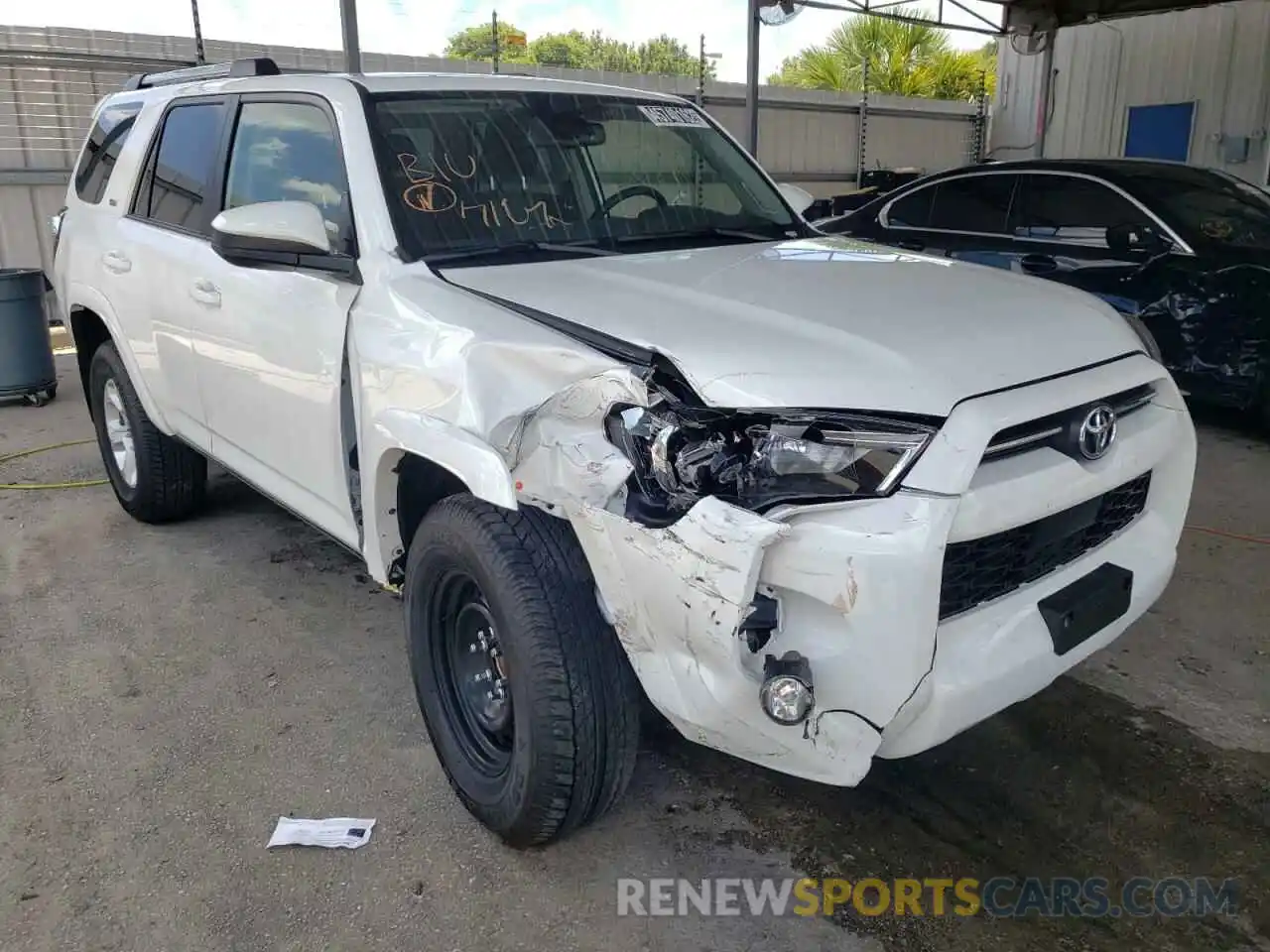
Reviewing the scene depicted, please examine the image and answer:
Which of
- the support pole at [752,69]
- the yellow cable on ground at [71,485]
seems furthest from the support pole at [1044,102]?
the yellow cable on ground at [71,485]

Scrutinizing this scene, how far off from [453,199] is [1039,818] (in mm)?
2342

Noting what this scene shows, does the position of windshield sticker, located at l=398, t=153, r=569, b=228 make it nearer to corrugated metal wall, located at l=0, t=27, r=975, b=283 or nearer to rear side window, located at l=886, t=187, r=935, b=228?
rear side window, located at l=886, t=187, r=935, b=228

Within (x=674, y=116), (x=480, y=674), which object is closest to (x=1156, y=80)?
(x=674, y=116)

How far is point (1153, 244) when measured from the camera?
598cm

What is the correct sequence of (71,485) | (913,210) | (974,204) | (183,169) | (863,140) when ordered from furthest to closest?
1. (863,140)
2. (913,210)
3. (974,204)
4. (71,485)
5. (183,169)

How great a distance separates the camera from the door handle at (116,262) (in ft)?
13.9

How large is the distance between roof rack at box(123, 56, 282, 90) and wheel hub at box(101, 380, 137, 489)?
1.37 meters

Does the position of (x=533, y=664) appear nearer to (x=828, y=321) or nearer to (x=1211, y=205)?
(x=828, y=321)

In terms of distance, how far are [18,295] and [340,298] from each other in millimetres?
5798

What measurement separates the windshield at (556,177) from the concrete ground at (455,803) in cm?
155

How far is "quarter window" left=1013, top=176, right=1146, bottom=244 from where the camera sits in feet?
20.4

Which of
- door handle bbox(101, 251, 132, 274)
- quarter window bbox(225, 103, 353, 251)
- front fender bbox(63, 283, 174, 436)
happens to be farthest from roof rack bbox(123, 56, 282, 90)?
front fender bbox(63, 283, 174, 436)

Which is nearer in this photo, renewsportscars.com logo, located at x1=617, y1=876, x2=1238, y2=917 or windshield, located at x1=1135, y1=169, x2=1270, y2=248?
renewsportscars.com logo, located at x1=617, y1=876, x2=1238, y2=917

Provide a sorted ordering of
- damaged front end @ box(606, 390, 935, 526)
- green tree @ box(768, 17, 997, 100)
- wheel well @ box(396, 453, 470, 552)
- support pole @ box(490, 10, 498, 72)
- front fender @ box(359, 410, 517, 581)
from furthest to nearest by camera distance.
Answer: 1. green tree @ box(768, 17, 997, 100)
2. support pole @ box(490, 10, 498, 72)
3. wheel well @ box(396, 453, 470, 552)
4. front fender @ box(359, 410, 517, 581)
5. damaged front end @ box(606, 390, 935, 526)
